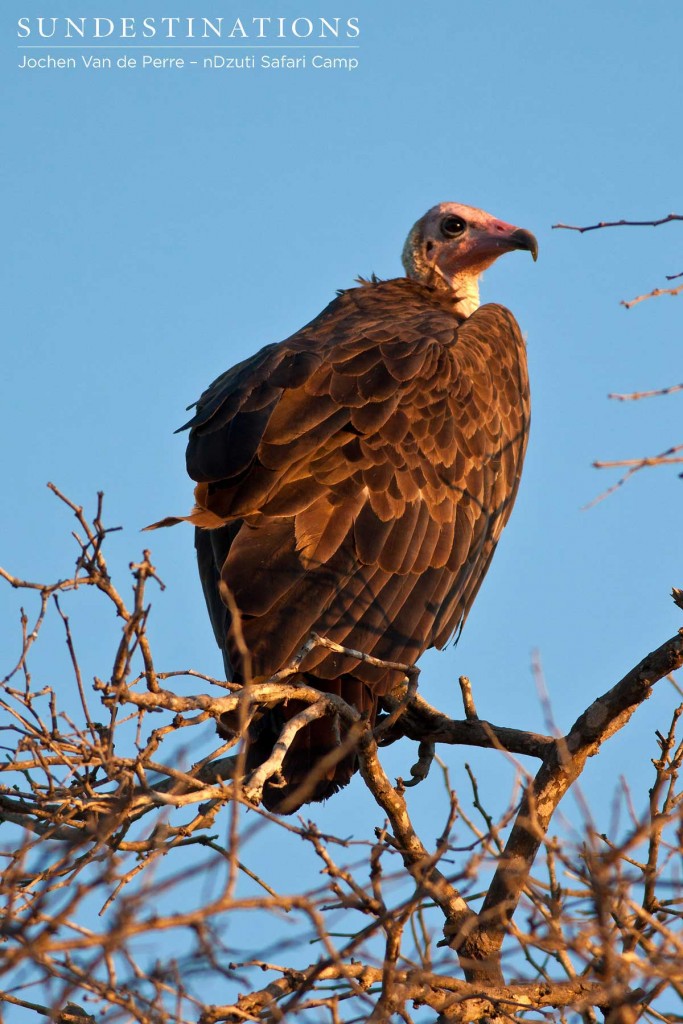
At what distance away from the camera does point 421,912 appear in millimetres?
3854

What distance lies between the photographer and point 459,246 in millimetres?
7996

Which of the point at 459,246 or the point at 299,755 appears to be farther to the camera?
the point at 459,246

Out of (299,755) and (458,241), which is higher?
(458,241)

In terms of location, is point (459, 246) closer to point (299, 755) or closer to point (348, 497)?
point (348, 497)

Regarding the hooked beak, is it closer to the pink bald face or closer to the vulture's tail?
the pink bald face

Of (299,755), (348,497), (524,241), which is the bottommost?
(299,755)

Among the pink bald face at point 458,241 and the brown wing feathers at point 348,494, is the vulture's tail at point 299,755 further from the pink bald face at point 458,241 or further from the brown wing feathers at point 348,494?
the pink bald face at point 458,241

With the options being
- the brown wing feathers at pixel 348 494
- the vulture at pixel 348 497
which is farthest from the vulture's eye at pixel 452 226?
the brown wing feathers at pixel 348 494

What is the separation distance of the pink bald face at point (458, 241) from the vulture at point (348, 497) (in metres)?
1.36

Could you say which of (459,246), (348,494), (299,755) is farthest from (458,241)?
(299,755)

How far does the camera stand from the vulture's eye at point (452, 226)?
8.03m

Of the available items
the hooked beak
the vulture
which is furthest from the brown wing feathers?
the hooked beak

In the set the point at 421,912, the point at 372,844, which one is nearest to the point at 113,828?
the point at 372,844

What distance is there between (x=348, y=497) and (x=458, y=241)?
3092 mm
